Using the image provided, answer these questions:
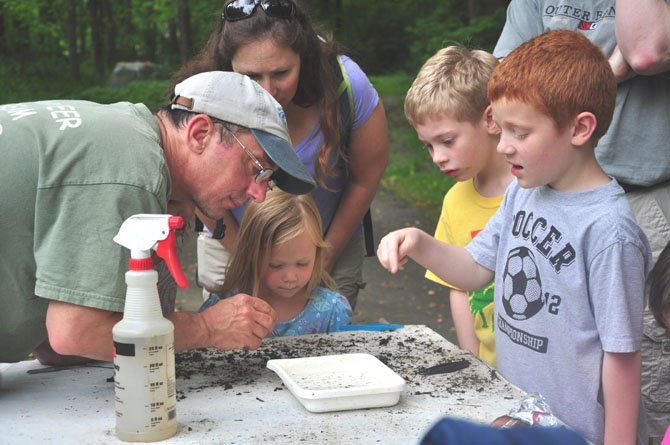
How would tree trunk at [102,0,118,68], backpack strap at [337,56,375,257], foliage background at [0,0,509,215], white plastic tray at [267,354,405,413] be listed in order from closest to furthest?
white plastic tray at [267,354,405,413] < backpack strap at [337,56,375,257] < foliage background at [0,0,509,215] < tree trunk at [102,0,118,68]

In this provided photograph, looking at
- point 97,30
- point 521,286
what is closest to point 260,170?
point 521,286

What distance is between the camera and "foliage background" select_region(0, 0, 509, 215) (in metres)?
11.8

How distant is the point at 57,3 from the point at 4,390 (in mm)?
14904

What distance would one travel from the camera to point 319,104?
3115 millimetres

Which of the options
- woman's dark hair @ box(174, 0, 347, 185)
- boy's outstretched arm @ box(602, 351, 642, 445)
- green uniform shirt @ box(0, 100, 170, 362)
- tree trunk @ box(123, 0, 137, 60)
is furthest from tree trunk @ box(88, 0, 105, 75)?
boy's outstretched arm @ box(602, 351, 642, 445)

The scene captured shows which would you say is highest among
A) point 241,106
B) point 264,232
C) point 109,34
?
point 241,106

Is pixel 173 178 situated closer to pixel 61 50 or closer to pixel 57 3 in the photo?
pixel 57 3

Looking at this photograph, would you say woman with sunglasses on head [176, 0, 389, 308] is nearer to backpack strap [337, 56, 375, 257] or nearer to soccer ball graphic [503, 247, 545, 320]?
backpack strap [337, 56, 375, 257]

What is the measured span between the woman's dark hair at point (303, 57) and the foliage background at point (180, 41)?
20.1ft

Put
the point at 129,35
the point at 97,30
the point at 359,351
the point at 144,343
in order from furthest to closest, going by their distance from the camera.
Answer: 1. the point at 129,35
2. the point at 97,30
3. the point at 359,351
4. the point at 144,343

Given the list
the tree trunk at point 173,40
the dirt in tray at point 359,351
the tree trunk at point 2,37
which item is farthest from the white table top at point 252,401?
the tree trunk at point 173,40

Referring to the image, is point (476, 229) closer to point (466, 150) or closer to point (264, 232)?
point (466, 150)

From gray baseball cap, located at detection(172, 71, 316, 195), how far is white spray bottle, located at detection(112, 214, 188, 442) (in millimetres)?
490

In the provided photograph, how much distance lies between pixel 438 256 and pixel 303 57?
38.3 inches
